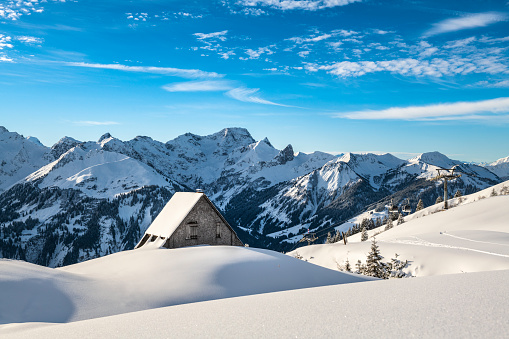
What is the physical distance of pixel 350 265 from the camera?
27.6m

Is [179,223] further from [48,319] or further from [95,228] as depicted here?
[95,228]

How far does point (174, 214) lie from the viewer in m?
29.6

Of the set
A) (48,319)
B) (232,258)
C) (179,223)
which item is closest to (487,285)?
(232,258)

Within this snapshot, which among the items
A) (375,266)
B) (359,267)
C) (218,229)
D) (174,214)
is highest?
(174,214)

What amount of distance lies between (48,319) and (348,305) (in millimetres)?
8733

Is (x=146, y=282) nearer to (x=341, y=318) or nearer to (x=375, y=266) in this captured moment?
(x=341, y=318)

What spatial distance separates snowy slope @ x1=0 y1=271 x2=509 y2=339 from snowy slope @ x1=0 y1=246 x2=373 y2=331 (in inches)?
68.9

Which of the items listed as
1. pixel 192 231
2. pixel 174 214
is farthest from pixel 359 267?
pixel 174 214

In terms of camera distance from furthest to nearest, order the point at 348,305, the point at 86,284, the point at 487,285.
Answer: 1. the point at 86,284
2. the point at 487,285
3. the point at 348,305

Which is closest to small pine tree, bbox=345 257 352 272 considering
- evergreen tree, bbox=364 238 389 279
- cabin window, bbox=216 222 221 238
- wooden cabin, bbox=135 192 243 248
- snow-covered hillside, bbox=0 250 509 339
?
evergreen tree, bbox=364 238 389 279

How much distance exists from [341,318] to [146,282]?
9254 mm

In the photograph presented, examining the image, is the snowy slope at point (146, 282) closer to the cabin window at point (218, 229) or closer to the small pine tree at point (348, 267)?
the small pine tree at point (348, 267)

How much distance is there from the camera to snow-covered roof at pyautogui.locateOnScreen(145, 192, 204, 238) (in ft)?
91.7

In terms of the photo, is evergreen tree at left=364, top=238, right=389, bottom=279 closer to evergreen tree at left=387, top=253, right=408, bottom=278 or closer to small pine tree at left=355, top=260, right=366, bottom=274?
evergreen tree at left=387, top=253, right=408, bottom=278
